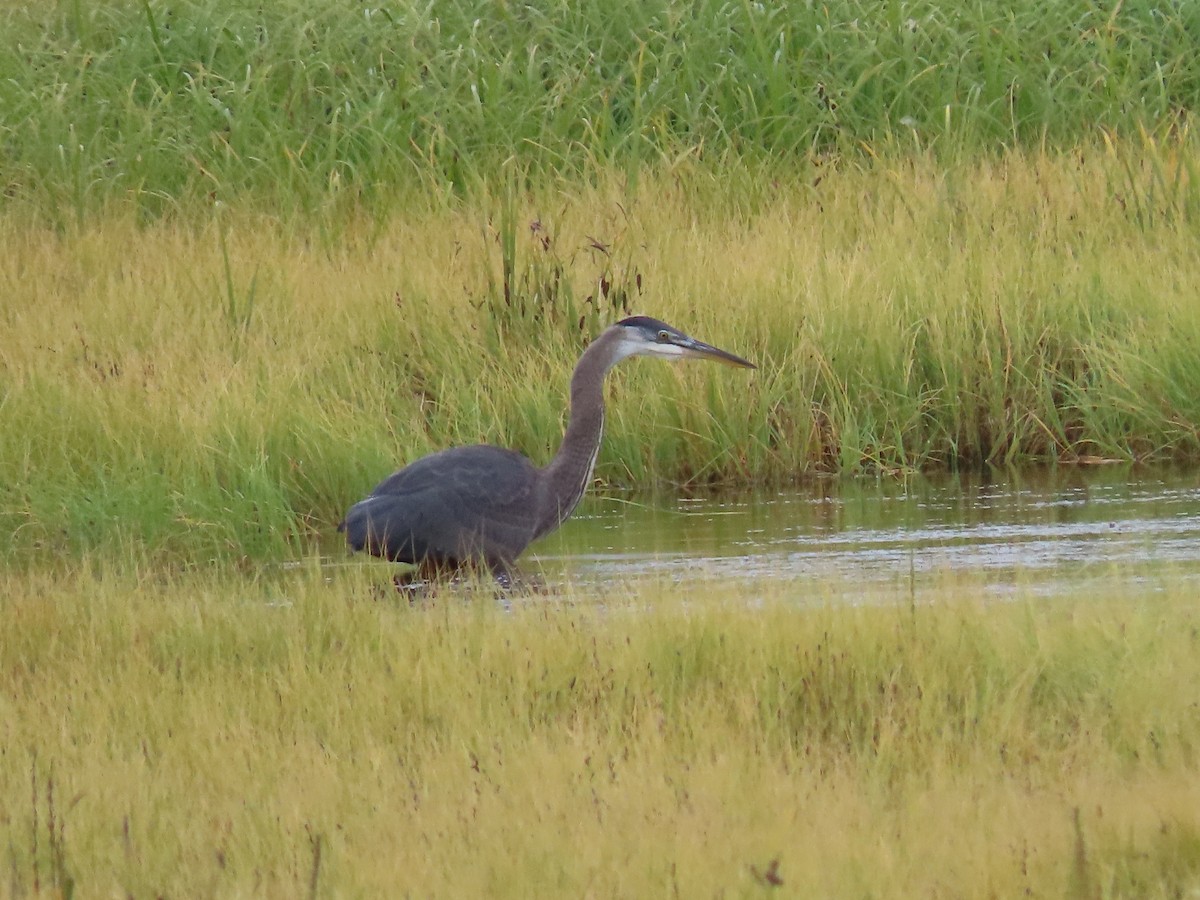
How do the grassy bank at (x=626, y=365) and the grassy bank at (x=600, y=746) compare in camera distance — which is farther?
the grassy bank at (x=626, y=365)

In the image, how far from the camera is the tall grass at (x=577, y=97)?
11.3 metres

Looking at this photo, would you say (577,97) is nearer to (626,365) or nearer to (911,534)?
(626,365)

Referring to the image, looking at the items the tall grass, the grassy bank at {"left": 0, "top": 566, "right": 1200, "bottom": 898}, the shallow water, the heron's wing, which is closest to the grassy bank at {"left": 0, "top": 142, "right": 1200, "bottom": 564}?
the shallow water

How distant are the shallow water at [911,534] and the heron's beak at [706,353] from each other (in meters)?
0.64

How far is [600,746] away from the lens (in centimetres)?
445

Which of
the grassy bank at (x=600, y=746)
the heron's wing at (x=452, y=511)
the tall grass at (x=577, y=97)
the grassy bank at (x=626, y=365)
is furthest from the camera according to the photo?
the tall grass at (x=577, y=97)

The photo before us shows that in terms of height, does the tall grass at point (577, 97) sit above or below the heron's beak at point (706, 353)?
above

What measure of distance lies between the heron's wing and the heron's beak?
0.90m

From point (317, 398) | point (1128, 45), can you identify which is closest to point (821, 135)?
point (1128, 45)

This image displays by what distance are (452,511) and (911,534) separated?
1.73m

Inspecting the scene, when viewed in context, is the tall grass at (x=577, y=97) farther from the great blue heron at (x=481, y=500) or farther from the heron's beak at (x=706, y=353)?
the great blue heron at (x=481, y=500)

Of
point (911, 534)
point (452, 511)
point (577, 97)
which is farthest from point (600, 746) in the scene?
point (577, 97)

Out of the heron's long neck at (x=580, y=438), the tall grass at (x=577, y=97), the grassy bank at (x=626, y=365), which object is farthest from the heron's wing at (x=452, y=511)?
the tall grass at (x=577, y=97)

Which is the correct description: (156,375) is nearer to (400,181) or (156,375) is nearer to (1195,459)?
(400,181)
